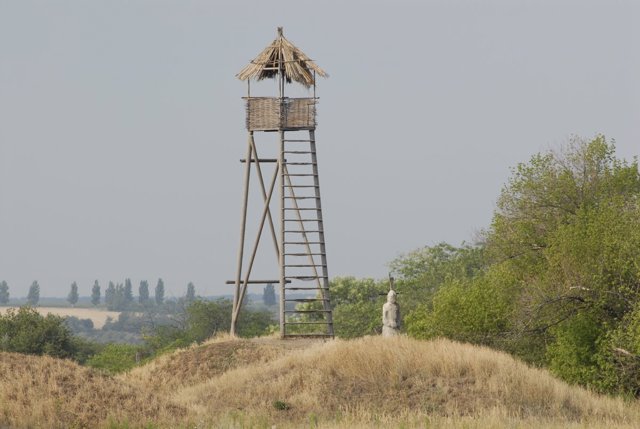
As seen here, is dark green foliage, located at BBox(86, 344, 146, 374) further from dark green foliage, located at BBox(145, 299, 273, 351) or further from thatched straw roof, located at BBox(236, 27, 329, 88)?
thatched straw roof, located at BBox(236, 27, 329, 88)

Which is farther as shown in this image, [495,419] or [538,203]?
[538,203]

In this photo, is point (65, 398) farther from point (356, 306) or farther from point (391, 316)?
point (356, 306)

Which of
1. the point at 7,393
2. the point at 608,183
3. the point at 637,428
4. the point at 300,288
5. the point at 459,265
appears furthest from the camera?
the point at 459,265

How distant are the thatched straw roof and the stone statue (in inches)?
439

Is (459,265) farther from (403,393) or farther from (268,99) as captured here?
(403,393)

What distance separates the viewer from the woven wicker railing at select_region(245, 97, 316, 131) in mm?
42812

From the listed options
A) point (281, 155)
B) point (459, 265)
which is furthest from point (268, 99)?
point (459, 265)

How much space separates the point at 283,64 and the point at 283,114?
8.70 feet

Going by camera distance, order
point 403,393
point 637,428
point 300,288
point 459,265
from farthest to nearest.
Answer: point 459,265, point 300,288, point 403,393, point 637,428

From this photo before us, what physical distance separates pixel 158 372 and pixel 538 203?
16.6 metres

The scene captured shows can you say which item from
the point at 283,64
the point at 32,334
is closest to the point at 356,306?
the point at 32,334

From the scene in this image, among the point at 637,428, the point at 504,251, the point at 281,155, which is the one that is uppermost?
the point at 281,155

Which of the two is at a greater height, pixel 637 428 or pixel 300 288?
pixel 300 288

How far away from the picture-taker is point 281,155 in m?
42.5
